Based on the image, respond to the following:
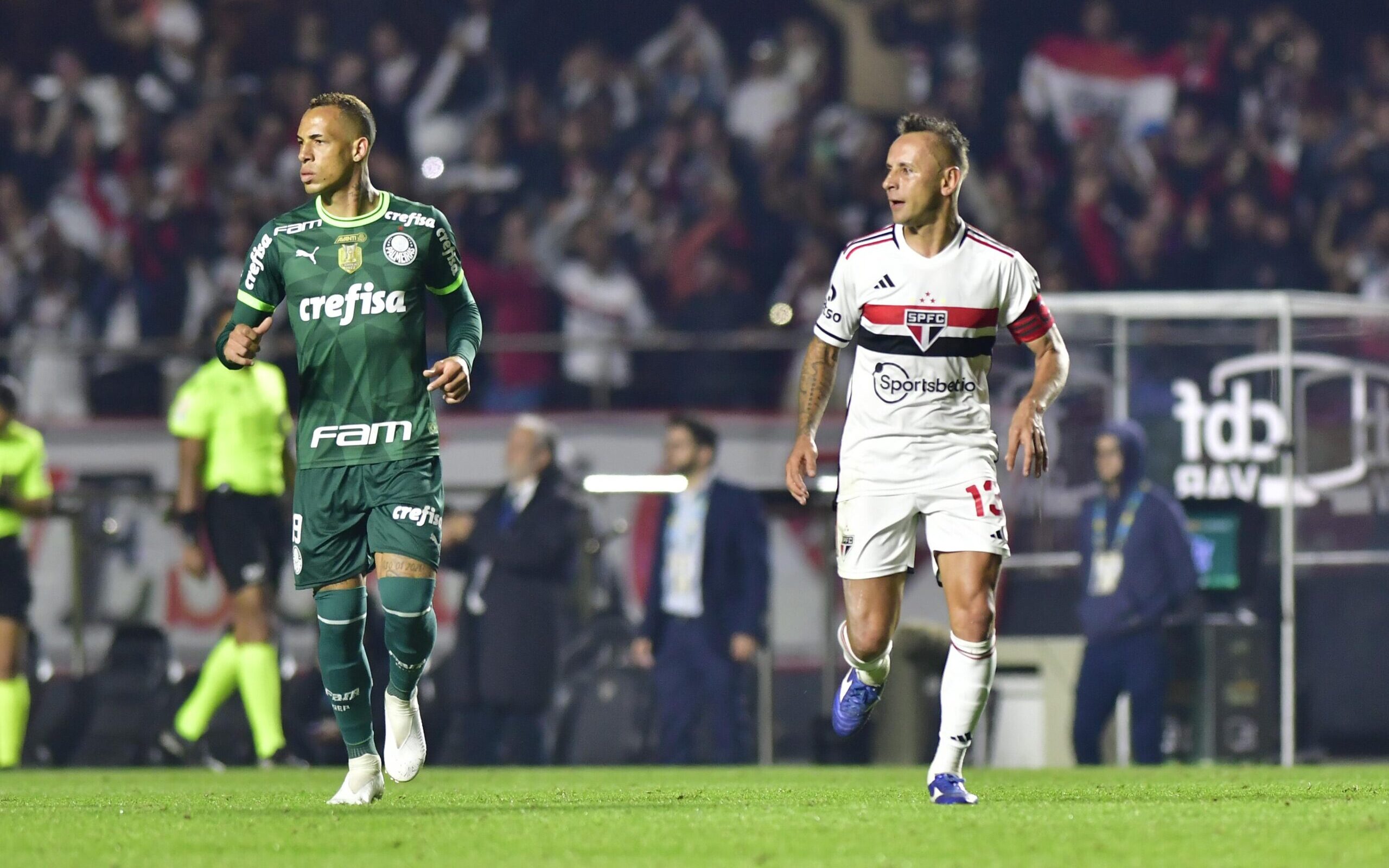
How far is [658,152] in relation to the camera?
18.1 metres

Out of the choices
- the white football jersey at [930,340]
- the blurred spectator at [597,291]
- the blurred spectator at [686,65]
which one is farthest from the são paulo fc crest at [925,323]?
the blurred spectator at [686,65]

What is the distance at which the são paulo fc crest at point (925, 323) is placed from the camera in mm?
6898

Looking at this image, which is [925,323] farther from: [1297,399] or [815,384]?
[1297,399]

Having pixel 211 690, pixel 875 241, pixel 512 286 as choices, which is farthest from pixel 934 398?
pixel 512 286

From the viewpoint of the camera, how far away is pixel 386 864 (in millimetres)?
5176

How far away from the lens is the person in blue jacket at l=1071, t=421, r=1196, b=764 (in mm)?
12281

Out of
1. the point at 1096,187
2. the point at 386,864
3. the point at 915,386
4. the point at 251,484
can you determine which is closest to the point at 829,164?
the point at 1096,187

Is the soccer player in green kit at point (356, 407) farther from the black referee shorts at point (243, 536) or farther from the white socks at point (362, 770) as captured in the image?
the black referee shorts at point (243, 536)

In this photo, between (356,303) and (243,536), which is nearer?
(356,303)

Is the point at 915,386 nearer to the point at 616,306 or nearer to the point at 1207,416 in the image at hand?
the point at 1207,416

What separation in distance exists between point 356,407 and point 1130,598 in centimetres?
648

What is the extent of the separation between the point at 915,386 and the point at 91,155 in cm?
1252

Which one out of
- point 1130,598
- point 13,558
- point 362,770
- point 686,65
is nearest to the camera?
point 362,770

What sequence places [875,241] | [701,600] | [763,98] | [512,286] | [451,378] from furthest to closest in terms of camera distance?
[763,98], [512,286], [701,600], [875,241], [451,378]
